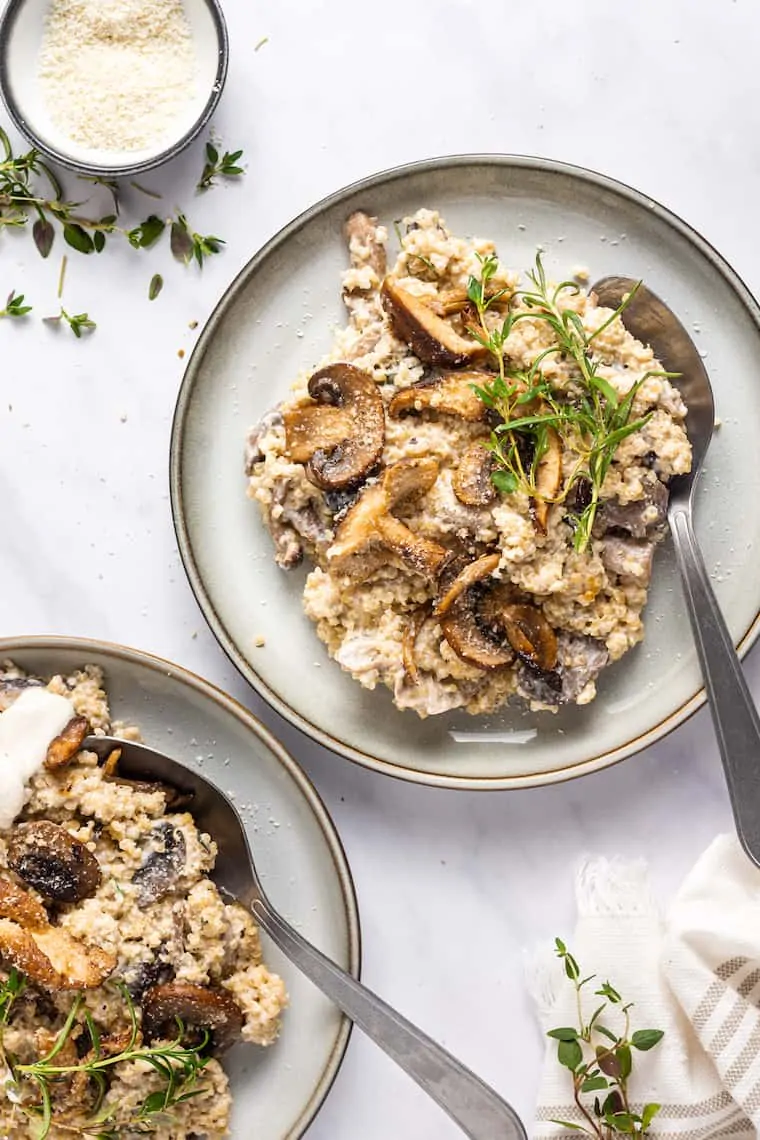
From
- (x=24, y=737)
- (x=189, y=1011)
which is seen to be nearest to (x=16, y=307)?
(x=24, y=737)

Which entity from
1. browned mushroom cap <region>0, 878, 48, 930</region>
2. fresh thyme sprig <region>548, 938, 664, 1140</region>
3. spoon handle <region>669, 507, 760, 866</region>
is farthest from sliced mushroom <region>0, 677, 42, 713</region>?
spoon handle <region>669, 507, 760, 866</region>

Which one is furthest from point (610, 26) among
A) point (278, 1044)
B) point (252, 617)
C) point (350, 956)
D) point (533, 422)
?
point (278, 1044)

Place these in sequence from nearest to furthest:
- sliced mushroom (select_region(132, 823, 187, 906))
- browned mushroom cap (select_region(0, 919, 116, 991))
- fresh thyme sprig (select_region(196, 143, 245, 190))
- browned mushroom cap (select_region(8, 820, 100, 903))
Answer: browned mushroom cap (select_region(0, 919, 116, 991)) → browned mushroom cap (select_region(8, 820, 100, 903)) → sliced mushroom (select_region(132, 823, 187, 906)) → fresh thyme sprig (select_region(196, 143, 245, 190))

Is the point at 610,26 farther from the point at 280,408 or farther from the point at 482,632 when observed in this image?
the point at 482,632

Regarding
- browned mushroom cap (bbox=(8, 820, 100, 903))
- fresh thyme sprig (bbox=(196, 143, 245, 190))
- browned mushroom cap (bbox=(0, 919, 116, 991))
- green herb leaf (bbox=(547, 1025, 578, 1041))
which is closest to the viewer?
browned mushroom cap (bbox=(0, 919, 116, 991))

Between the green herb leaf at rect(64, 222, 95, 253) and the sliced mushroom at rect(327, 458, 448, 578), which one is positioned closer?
the sliced mushroom at rect(327, 458, 448, 578)

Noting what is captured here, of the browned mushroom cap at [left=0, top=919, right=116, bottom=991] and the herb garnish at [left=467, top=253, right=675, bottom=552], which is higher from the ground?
the herb garnish at [left=467, top=253, right=675, bottom=552]

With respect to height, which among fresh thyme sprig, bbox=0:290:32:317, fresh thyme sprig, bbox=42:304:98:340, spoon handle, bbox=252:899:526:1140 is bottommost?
spoon handle, bbox=252:899:526:1140

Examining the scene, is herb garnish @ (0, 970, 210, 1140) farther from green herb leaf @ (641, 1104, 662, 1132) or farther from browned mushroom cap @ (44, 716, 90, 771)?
green herb leaf @ (641, 1104, 662, 1132)
